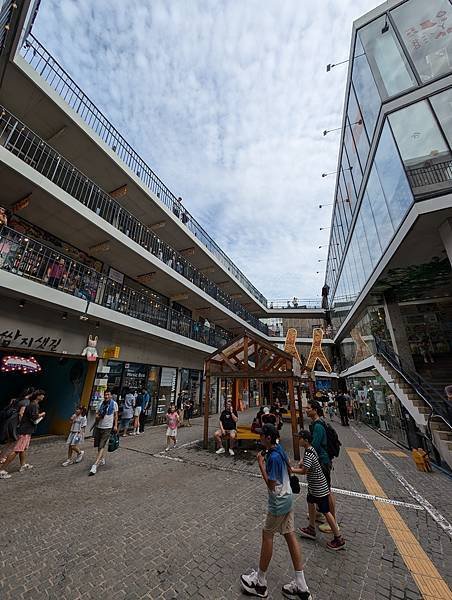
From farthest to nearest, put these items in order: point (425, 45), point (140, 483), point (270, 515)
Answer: point (425, 45)
point (140, 483)
point (270, 515)

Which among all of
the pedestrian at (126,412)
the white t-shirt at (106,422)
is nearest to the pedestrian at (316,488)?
the white t-shirt at (106,422)

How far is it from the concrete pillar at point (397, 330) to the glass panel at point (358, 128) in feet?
24.8

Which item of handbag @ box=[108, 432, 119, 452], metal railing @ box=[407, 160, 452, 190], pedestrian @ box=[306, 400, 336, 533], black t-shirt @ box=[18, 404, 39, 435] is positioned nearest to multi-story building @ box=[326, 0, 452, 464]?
metal railing @ box=[407, 160, 452, 190]

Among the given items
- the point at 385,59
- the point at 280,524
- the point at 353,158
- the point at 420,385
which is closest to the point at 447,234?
the point at 420,385

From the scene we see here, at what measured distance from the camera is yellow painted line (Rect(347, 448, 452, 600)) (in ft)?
9.16

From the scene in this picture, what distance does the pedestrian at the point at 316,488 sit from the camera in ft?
11.3

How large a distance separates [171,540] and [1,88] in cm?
1283

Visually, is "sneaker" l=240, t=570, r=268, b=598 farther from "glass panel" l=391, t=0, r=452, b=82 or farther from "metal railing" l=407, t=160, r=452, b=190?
"glass panel" l=391, t=0, r=452, b=82

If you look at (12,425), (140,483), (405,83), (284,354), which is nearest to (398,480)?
(284,354)

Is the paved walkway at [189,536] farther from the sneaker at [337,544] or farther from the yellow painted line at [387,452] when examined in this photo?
the yellow painted line at [387,452]

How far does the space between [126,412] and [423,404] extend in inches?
473

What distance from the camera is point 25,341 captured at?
8320 millimetres

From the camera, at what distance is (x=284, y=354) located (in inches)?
354

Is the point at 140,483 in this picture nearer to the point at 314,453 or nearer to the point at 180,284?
the point at 314,453
